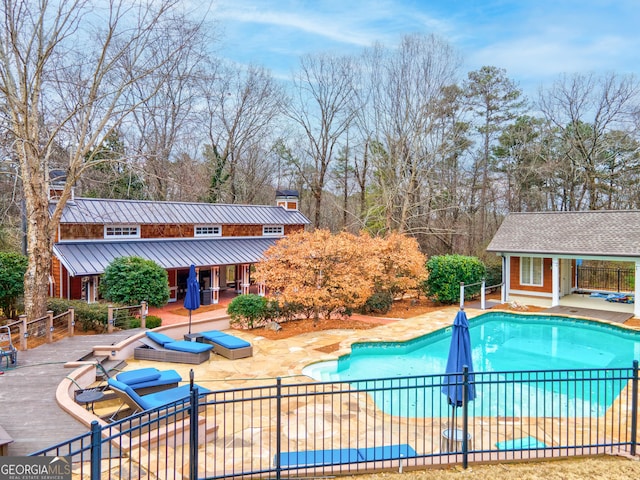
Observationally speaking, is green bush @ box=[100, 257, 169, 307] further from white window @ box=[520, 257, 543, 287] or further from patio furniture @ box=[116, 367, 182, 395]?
white window @ box=[520, 257, 543, 287]

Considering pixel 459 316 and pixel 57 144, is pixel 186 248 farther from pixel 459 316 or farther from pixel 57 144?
pixel 459 316

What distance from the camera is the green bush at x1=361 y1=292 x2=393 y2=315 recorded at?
1898 centimetres

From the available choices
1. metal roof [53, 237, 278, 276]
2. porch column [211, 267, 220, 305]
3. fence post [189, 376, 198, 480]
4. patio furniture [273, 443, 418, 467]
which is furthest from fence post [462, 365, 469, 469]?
porch column [211, 267, 220, 305]

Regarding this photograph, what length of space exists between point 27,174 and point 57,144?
11.4 ft

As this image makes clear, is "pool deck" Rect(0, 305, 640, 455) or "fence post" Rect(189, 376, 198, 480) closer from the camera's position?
"fence post" Rect(189, 376, 198, 480)

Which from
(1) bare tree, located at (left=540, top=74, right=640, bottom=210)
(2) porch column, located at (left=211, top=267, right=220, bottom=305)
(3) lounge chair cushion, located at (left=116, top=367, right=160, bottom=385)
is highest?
(1) bare tree, located at (left=540, top=74, right=640, bottom=210)

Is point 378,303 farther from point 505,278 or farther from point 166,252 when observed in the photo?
point 166,252

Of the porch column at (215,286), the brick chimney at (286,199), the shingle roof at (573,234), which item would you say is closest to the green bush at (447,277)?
the shingle roof at (573,234)

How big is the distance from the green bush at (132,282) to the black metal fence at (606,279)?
73.5ft

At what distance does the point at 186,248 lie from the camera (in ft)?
69.9

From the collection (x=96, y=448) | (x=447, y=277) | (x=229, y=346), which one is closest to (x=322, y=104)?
(x=447, y=277)

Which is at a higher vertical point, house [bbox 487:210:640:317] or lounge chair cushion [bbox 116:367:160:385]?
house [bbox 487:210:640:317]

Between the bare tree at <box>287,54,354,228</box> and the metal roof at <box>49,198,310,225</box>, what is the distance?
754 centimetres

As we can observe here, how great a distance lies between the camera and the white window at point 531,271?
2152cm
